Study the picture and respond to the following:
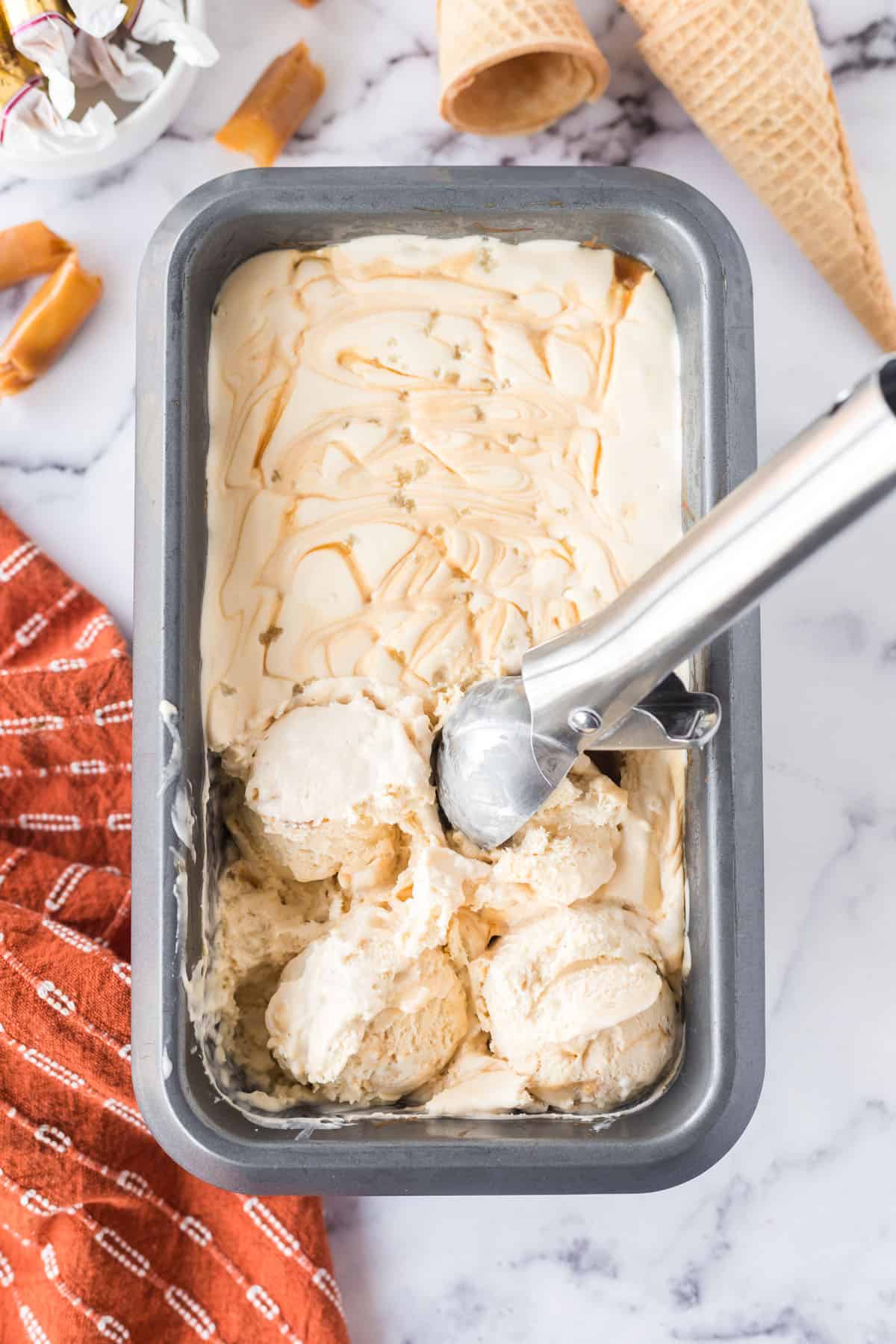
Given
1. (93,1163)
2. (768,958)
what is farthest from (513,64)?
(93,1163)

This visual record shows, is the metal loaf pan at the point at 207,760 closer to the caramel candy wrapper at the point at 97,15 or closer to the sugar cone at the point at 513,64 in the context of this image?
the sugar cone at the point at 513,64

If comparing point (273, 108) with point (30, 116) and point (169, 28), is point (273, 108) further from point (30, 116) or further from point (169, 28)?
point (30, 116)

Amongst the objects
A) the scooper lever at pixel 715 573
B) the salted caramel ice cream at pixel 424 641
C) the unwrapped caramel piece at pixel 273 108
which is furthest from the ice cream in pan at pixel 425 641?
the unwrapped caramel piece at pixel 273 108

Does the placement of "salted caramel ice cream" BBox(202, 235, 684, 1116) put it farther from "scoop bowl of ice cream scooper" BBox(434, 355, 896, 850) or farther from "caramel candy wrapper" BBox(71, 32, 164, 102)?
"caramel candy wrapper" BBox(71, 32, 164, 102)

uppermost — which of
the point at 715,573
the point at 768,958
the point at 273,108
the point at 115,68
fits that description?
the point at 115,68

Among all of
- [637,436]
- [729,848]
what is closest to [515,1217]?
[729,848]

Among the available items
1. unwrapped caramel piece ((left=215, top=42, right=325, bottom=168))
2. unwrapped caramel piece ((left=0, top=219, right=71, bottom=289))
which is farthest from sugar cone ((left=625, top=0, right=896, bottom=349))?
unwrapped caramel piece ((left=0, top=219, right=71, bottom=289))
